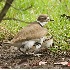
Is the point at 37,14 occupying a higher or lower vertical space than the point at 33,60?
higher

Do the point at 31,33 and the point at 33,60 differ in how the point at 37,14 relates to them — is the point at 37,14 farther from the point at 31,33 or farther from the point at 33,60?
the point at 33,60

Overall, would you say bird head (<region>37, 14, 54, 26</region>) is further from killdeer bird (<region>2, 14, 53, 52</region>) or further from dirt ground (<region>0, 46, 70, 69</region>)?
dirt ground (<region>0, 46, 70, 69</region>)

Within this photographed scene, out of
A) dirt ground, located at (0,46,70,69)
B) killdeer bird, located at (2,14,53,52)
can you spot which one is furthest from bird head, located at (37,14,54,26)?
dirt ground, located at (0,46,70,69)

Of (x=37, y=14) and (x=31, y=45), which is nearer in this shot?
(x=31, y=45)

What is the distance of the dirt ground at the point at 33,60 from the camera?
46.4ft

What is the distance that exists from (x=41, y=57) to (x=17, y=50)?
13 centimetres

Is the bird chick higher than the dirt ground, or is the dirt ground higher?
the bird chick

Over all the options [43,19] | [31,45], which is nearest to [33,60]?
[31,45]

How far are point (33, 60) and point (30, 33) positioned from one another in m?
0.14

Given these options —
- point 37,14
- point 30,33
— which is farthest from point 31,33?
point 37,14

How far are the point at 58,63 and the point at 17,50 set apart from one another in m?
0.24

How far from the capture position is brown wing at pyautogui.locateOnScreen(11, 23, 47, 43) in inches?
557

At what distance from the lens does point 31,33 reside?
Answer: 46.5 ft

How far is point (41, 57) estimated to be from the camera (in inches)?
560
